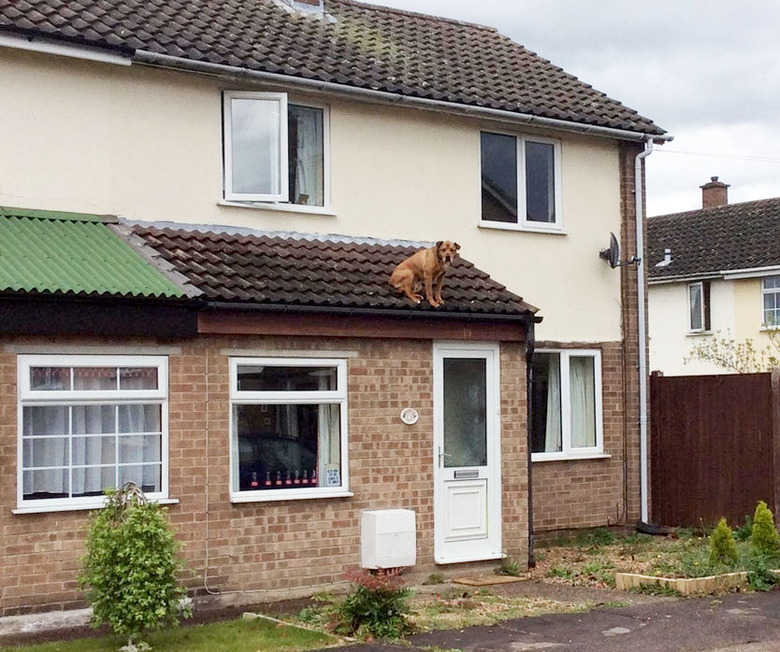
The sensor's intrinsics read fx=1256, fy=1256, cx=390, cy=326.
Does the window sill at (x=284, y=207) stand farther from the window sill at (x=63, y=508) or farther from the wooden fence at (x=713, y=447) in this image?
the wooden fence at (x=713, y=447)

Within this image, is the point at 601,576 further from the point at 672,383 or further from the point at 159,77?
the point at 159,77

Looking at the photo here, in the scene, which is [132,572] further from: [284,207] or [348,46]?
[348,46]

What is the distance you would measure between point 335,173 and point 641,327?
539cm

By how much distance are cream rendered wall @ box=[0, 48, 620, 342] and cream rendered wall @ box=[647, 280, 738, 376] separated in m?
15.8

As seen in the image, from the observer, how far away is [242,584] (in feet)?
40.0

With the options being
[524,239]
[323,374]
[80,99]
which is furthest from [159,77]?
[524,239]

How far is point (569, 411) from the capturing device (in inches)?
673

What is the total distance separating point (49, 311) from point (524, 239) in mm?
7612

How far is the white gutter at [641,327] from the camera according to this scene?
17.6 meters

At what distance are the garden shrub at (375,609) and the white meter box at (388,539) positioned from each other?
4.58ft

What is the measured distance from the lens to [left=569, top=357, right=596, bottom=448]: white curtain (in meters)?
17.3

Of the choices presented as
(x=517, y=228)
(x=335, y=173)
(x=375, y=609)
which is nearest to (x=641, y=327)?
(x=517, y=228)

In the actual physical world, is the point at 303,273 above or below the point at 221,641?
above

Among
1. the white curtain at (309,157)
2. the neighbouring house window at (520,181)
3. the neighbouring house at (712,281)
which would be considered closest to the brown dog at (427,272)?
the white curtain at (309,157)
